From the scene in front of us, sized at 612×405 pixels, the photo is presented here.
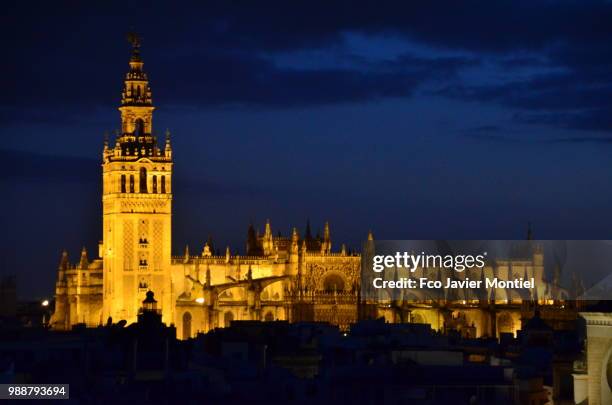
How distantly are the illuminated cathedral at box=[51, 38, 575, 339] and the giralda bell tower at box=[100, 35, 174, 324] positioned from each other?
0.05 meters

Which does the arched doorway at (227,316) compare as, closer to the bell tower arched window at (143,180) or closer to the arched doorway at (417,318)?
the bell tower arched window at (143,180)

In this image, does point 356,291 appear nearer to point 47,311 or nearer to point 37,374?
point 47,311

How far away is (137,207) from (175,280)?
4.73 m

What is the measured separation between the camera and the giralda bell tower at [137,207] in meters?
116

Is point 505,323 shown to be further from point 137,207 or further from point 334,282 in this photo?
point 137,207

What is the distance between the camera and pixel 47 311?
436ft

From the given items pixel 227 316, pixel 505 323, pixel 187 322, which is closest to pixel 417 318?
pixel 505 323

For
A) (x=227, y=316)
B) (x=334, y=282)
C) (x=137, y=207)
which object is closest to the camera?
(x=137, y=207)

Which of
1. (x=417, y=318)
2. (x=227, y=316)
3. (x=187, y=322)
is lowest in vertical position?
(x=187, y=322)

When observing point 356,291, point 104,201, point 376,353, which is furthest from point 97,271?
point 376,353

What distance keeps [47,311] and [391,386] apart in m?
75.6

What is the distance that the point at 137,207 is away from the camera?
117438 mm

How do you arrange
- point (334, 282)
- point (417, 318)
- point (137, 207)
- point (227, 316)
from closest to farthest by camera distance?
point (137, 207) → point (227, 316) → point (417, 318) → point (334, 282)

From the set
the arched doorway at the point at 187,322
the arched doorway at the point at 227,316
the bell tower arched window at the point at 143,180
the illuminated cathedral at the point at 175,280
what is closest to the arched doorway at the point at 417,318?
the illuminated cathedral at the point at 175,280
